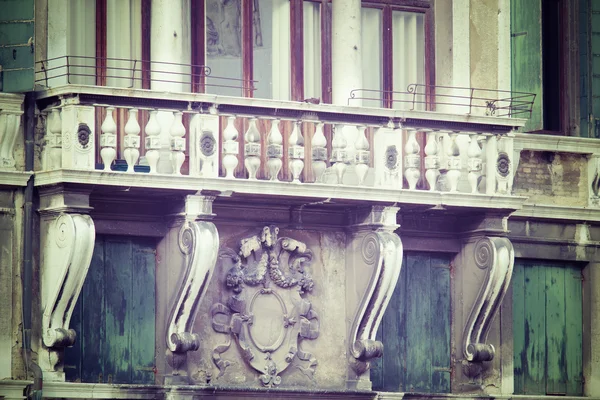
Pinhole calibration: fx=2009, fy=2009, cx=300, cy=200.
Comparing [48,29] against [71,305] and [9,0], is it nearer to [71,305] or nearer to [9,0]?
[9,0]

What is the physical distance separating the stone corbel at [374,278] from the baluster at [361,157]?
0.51 m

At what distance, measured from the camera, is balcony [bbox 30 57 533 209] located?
69.5 feet

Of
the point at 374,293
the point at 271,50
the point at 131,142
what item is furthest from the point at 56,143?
the point at 374,293

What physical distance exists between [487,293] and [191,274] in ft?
12.8

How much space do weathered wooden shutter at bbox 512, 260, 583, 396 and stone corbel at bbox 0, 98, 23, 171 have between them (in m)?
6.70

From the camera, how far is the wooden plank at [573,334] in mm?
24875

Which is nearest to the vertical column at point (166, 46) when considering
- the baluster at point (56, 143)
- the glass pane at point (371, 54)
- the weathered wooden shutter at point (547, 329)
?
the baluster at point (56, 143)

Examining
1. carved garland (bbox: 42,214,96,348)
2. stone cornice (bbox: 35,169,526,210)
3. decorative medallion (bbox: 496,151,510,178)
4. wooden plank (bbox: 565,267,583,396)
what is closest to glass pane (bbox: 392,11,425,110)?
decorative medallion (bbox: 496,151,510,178)

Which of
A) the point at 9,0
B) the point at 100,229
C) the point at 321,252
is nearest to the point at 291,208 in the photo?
the point at 321,252

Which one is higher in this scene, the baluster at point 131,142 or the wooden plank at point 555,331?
the baluster at point 131,142

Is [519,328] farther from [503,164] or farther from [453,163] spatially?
[453,163]

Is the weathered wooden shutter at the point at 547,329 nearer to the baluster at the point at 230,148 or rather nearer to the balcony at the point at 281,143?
the balcony at the point at 281,143

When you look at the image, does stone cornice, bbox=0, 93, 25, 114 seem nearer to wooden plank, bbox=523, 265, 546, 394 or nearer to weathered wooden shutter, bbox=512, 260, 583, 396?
weathered wooden shutter, bbox=512, 260, 583, 396

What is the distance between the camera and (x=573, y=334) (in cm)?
2492
